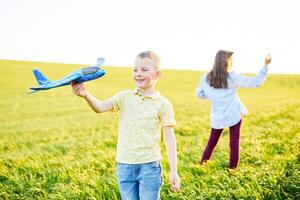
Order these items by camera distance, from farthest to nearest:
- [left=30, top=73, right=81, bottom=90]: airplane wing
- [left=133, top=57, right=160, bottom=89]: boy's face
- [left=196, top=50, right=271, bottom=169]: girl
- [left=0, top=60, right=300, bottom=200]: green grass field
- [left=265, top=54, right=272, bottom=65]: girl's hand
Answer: [left=196, top=50, right=271, bottom=169]: girl → [left=265, top=54, right=272, bottom=65]: girl's hand → [left=0, top=60, right=300, bottom=200]: green grass field → [left=133, top=57, right=160, bottom=89]: boy's face → [left=30, top=73, right=81, bottom=90]: airplane wing

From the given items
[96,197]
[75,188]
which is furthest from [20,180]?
[96,197]

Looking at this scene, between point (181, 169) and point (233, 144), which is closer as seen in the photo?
point (181, 169)

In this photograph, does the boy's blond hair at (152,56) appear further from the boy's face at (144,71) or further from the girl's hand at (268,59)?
the girl's hand at (268,59)

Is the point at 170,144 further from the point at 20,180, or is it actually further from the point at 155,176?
the point at 20,180

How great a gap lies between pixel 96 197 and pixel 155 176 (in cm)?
154

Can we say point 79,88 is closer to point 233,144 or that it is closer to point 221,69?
point 221,69

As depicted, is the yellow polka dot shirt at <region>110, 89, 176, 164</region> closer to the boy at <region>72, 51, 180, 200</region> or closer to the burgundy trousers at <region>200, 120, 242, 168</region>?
the boy at <region>72, 51, 180, 200</region>

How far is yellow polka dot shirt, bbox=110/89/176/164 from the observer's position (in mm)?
3852

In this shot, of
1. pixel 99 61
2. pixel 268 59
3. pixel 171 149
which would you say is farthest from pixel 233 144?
pixel 99 61

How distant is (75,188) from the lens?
17.6 feet

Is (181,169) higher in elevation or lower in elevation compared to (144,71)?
lower

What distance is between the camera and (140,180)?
386cm

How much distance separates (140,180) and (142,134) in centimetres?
42

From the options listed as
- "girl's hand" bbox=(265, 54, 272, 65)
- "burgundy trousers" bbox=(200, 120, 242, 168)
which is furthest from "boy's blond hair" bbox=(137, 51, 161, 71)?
"burgundy trousers" bbox=(200, 120, 242, 168)
